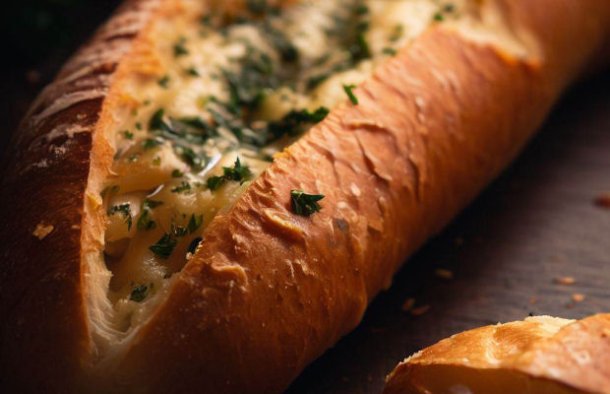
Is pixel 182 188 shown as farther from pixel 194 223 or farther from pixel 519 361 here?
pixel 519 361

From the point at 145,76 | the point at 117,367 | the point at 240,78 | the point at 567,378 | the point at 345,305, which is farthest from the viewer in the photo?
the point at 240,78

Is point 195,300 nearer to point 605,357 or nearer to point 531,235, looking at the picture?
point 605,357

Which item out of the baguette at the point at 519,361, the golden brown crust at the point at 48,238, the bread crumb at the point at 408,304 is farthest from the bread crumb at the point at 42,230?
the bread crumb at the point at 408,304

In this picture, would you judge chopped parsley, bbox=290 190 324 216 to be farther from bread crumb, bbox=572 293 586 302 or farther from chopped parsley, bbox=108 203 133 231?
bread crumb, bbox=572 293 586 302

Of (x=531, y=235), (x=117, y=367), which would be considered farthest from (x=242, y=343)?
(x=531, y=235)

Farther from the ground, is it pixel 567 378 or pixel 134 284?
pixel 134 284

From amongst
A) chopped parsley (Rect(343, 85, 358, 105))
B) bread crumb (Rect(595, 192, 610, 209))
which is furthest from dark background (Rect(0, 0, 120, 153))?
bread crumb (Rect(595, 192, 610, 209))

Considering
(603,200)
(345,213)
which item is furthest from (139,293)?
(603,200)

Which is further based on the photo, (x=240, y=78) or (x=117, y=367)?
(x=240, y=78)
